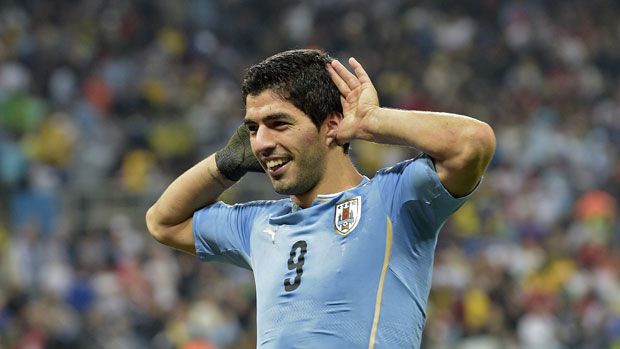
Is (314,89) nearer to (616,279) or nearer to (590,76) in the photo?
(616,279)

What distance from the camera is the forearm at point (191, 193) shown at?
4.27m

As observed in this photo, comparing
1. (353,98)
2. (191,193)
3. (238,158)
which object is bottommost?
(191,193)

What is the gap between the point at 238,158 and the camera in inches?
164

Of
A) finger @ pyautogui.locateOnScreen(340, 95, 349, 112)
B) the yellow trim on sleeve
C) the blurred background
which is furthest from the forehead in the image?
the blurred background

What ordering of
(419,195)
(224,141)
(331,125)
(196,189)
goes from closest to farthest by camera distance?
(419,195) < (331,125) < (196,189) < (224,141)

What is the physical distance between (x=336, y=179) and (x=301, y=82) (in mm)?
335

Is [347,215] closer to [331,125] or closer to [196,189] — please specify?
[331,125]

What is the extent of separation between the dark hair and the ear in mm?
14

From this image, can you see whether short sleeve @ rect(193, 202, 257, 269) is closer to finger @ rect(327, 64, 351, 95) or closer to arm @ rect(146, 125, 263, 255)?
arm @ rect(146, 125, 263, 255)

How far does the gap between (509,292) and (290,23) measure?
22.6 ft

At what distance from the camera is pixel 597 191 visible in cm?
1403

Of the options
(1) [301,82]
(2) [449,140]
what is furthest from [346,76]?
(2) [449,140]

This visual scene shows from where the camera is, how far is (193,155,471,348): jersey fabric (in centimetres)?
351

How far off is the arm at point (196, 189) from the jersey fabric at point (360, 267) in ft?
1.52
